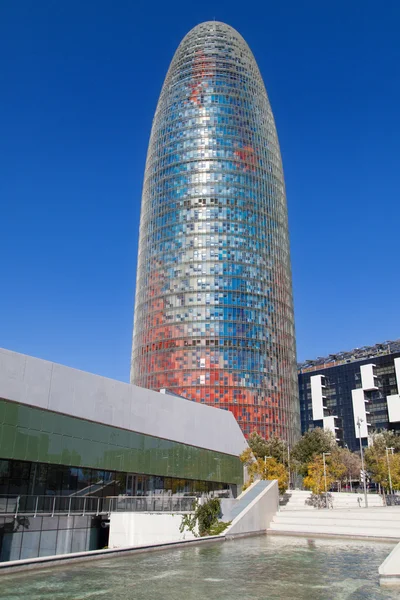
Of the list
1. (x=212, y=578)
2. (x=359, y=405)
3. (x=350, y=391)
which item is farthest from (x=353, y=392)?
(x=212, y=578)

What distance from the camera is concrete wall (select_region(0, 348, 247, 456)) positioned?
95.3 ft

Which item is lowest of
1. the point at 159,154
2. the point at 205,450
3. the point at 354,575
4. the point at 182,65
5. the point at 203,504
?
the point at 354,575

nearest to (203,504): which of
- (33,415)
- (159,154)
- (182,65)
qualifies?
(33,415)

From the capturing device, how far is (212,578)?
22328 millimetres

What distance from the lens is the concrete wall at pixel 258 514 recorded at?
137 ft

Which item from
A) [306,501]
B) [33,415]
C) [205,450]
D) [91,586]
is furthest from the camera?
[306,501]

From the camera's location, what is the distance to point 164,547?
31.0m

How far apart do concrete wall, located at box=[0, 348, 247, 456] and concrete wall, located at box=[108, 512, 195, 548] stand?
6.14m

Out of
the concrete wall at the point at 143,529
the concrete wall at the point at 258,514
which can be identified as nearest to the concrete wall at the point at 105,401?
the concrete wall at the point at 143,529

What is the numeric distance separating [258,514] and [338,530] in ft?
21.9

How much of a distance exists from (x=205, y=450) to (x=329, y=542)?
573 inches

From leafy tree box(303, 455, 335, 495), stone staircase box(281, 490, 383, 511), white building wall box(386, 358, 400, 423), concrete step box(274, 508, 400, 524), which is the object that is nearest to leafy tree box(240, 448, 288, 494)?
stone staircase box(281, 490, 383, 511)

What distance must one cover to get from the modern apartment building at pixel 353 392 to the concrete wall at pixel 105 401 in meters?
97.6

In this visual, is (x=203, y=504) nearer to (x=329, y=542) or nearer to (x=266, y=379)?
(x=329, y=542)
